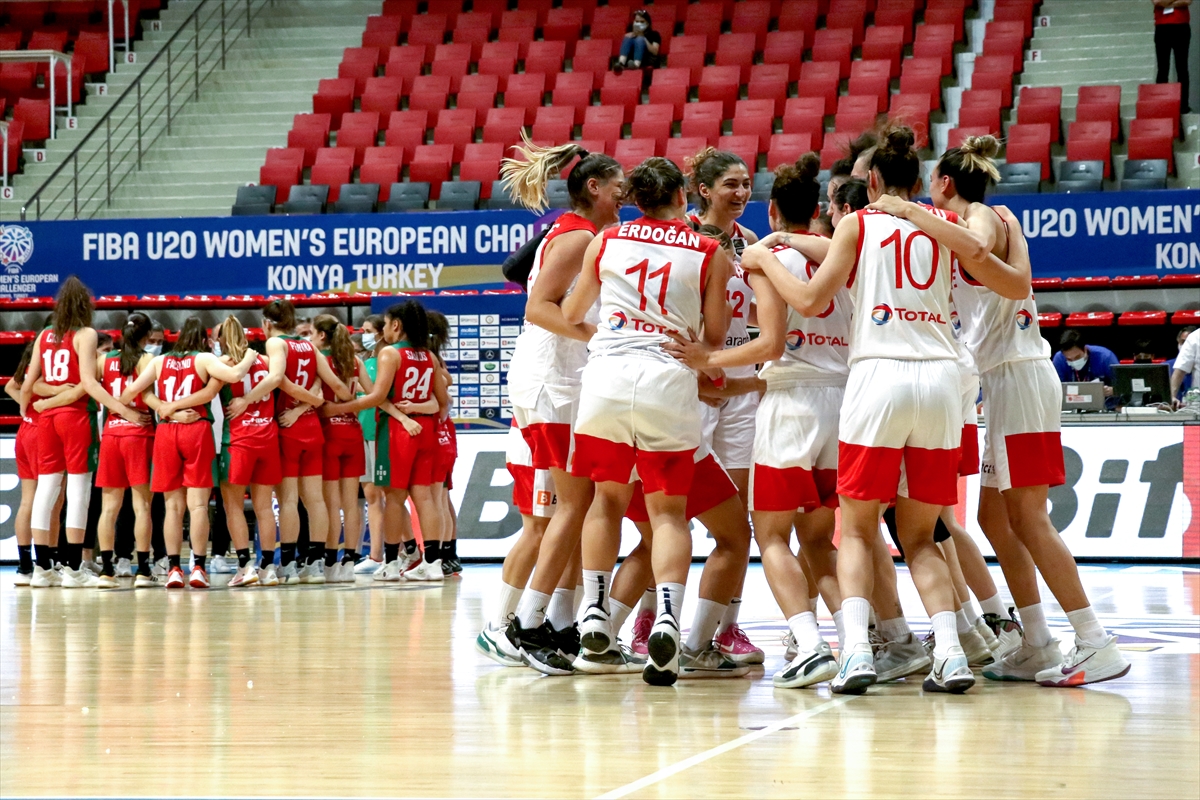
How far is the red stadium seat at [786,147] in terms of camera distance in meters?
14.2

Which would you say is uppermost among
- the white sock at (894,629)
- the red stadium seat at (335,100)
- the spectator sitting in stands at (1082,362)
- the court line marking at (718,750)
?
Result: the red stadium seat at (335,100)

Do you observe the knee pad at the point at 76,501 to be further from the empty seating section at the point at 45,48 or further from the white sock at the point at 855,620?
the empty seating section at the point at 45,48

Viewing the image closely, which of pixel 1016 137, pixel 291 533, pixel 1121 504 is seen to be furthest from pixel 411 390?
pixel 1016 137

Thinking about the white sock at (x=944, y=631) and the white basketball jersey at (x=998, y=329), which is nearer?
the white sock at (x=944, y=631)

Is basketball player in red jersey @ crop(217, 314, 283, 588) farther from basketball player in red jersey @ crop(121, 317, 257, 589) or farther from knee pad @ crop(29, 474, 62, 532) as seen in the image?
knee pad @ crop(29, 474, 62, 532)

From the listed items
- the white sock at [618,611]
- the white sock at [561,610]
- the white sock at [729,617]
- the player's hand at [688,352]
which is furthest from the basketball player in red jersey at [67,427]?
the player's hand at [688,352]

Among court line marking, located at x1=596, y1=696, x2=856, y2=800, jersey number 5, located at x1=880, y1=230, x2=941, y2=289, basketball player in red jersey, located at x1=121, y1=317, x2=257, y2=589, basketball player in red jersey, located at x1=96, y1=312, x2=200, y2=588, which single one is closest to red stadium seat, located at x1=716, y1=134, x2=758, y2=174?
basketball player in red jersey, located at x1=121, y1=317, x2=257, y2=589

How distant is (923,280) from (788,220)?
1.97ft

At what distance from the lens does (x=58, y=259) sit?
13.4m

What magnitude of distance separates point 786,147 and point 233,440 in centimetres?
736

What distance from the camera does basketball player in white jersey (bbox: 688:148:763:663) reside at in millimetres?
4914

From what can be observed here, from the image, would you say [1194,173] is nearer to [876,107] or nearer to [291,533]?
[876,107]

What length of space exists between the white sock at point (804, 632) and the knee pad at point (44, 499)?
6.18m

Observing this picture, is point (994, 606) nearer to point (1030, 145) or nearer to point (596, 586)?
point (596, 586)
